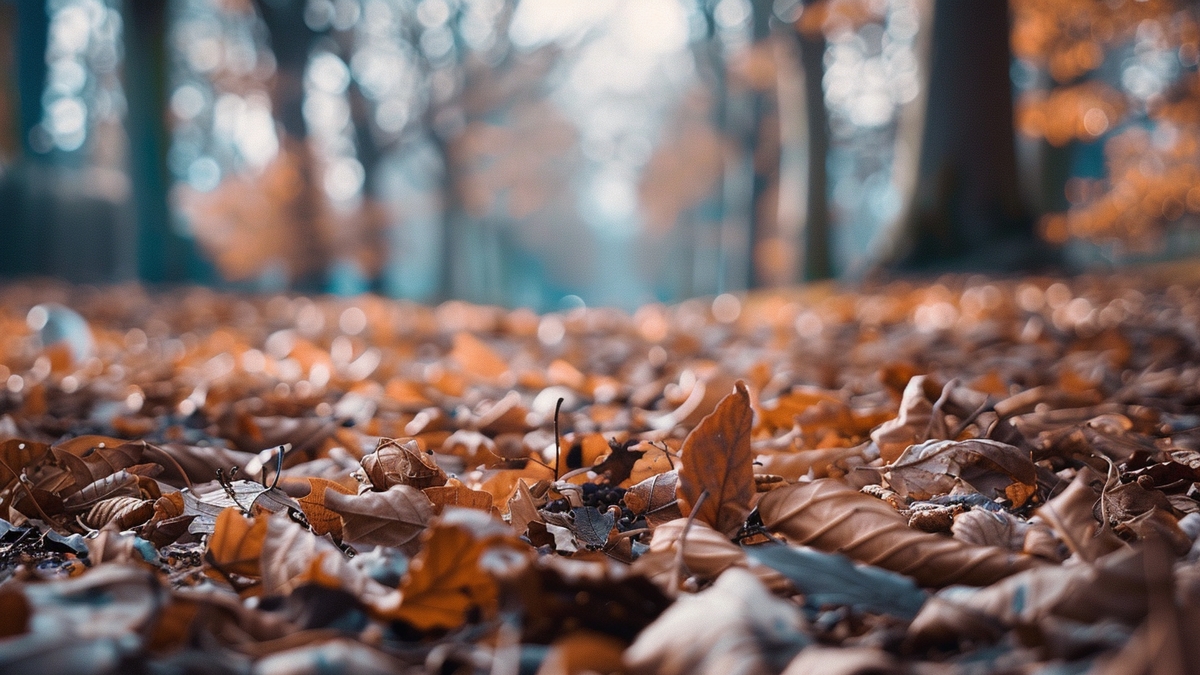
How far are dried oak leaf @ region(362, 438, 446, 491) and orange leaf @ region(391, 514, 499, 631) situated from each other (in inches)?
13.5

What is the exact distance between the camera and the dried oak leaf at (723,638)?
1.80 ft

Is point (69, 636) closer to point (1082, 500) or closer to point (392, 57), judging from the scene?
point (1082, 500)

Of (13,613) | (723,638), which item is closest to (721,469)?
(723,638)

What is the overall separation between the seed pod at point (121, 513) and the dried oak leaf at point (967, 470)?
94 centimetres

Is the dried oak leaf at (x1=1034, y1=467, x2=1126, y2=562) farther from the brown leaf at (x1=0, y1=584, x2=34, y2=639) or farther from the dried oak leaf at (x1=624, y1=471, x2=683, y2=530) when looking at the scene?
the brown leaf at (x1=0, y1=584, x2=34, y2=639)

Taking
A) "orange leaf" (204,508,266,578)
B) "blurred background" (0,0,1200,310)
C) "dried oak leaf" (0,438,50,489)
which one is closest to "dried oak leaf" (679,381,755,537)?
"orange leaf" (204,508,266,578)

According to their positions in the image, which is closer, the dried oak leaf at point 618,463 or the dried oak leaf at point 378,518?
the dried oak leaf at point 378,518

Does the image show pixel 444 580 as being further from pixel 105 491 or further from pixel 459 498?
pixel 105 491

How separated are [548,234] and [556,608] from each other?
38993 mm

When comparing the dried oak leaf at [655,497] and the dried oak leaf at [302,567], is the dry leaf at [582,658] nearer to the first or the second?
the dried oak leaf at [302,567]

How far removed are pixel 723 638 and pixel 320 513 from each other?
58 centimetres

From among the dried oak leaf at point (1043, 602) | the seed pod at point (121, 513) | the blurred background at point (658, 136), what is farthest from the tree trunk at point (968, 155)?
the seed pod at point (121, 513)

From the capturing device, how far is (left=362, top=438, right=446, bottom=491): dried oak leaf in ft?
3.39

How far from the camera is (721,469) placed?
894 mm
